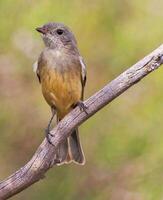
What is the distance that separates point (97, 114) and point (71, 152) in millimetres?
805

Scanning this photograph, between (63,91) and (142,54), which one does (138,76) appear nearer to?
(63,91)

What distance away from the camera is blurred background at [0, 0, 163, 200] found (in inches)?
323

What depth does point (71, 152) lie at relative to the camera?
7605mm

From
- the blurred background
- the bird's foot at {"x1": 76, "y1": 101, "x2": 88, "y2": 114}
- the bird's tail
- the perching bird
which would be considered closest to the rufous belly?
the perching bird

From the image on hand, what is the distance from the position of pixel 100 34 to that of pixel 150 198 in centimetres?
144

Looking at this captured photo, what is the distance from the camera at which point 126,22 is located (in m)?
8.48

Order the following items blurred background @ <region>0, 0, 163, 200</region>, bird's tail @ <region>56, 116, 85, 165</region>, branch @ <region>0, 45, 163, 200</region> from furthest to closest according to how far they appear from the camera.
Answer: blurred background @ <region>0, 0, 163, 200</region> → bird's tail @ <region>56, 116, 85, 165</region> → branch @ <region>0, 45, 163, 200</region>

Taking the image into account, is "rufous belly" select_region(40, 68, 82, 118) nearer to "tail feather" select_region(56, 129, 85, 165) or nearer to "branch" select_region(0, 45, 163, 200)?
"tail feather" select_region(56, 129, 85, 165)

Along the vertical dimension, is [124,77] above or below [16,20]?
below

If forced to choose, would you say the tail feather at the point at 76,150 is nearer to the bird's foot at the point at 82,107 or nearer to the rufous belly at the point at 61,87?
the rufous belly at the point at 61,87

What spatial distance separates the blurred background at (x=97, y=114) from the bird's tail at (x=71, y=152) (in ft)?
1.61

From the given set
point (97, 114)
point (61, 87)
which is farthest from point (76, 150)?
point (97, 114)

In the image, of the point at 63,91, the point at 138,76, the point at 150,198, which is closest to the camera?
the point at 138,76

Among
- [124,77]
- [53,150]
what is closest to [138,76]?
[124,77]
